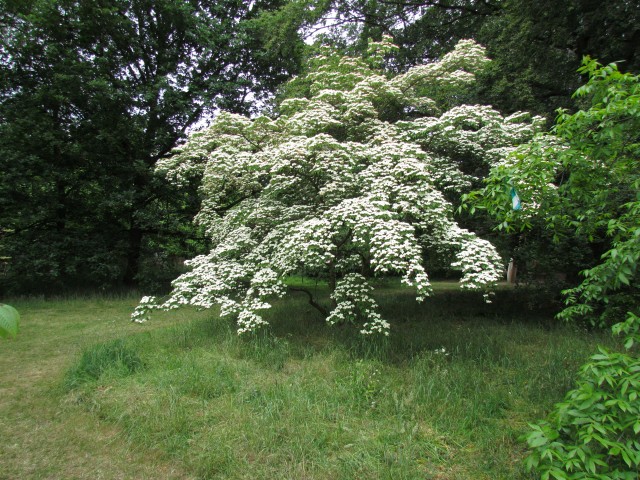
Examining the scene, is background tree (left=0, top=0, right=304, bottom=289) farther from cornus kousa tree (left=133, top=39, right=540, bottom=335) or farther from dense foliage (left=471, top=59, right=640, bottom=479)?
dense foliage (left=471, top=59, right=640, bottom=479)

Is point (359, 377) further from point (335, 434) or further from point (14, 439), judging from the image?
point (14, 439)

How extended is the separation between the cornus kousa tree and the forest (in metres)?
0.05

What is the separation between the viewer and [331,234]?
461cm

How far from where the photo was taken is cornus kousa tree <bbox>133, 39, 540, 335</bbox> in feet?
14.9

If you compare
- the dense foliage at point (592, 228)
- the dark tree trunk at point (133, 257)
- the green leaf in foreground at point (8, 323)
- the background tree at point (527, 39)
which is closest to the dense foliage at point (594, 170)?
the dense foliage at point (592, 228)

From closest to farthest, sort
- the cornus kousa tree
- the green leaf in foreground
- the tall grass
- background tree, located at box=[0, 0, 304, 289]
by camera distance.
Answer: the green leaf in foreground < the tall grass < the cornus kousa tree < background tree, located at box=[0, 0, 304, 289]

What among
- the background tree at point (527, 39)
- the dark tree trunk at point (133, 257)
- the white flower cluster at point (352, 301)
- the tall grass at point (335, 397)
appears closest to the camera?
the tall grass at point (335, 397)

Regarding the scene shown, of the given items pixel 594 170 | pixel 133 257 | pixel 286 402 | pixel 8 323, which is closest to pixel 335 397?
pixel 286 402

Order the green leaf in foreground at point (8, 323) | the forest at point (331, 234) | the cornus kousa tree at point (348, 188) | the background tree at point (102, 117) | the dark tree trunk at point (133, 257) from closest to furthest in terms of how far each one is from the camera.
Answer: the green leaf in foreground at point (8, 323) < the forest at point (331, 234) < the cornus kousa tree at point (348, 188) < the background tree at point (102, 117) < the dark tree trunk at point (133, 257)

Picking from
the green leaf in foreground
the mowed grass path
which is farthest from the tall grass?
the green leaf in foreground

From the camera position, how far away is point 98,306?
10.2m

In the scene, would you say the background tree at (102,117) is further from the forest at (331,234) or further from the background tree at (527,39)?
the background tree at (527,39)

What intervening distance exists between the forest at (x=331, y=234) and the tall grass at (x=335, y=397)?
0.03m

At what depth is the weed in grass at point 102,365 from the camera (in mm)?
4641
